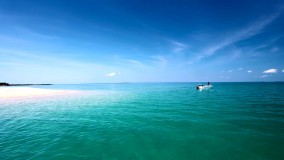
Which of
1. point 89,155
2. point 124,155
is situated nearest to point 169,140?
point 124,155

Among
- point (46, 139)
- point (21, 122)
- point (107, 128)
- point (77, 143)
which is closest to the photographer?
point (77, 143)

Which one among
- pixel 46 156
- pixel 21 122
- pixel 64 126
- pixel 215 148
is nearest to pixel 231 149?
pixel 215 148

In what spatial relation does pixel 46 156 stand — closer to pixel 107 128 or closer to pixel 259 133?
pixel 107 128

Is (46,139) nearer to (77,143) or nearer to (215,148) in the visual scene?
(77,143)

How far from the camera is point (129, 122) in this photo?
1503 cm

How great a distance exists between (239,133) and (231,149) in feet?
11.5

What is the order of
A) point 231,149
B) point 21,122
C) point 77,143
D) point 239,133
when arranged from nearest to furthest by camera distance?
point 231,149 < point 77,143 < point 239,133 < point 21,122

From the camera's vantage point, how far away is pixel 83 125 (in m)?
13.9

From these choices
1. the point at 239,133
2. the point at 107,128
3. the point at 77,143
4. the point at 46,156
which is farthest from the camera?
the point at 107,128

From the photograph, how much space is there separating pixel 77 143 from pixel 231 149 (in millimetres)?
10033

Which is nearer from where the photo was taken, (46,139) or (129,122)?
(46,139)

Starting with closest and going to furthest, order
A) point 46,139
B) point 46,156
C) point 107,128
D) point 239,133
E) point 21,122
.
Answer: point 46,156 < point 46,139 < point 239,133 < point 107,128 < point 21,122

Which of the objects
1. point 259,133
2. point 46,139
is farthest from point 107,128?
point 259,133

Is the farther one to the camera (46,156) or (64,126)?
(64,126)
